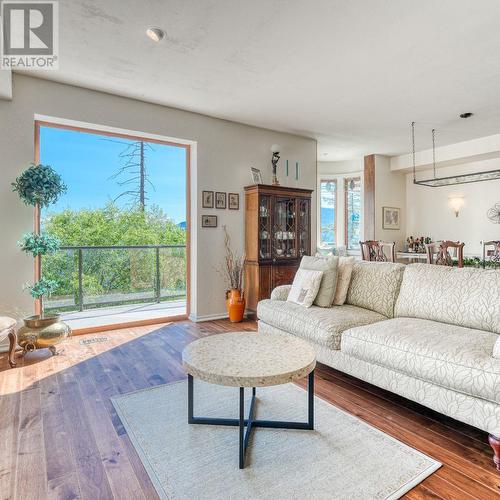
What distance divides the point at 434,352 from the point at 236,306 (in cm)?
293

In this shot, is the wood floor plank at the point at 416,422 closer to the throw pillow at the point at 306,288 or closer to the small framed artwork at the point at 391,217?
the throw pillow at the point at 306,288

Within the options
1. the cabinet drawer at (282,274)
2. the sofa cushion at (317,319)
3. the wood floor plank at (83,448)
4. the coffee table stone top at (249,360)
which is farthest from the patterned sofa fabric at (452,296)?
the wood floor plank at (83,448)

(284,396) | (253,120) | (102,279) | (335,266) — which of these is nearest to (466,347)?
(284,396)

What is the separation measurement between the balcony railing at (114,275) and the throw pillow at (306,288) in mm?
2225

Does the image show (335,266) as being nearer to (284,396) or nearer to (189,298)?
(284,396)

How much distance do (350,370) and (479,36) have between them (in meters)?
2.88

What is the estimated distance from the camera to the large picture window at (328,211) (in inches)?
306

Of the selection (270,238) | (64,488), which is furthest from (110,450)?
(270,238)

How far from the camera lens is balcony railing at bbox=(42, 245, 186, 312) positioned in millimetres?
4371

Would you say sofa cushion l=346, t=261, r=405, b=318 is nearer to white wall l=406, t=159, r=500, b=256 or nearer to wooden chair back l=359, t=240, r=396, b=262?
wooden chair back l=359, t=240, r=396, b=262

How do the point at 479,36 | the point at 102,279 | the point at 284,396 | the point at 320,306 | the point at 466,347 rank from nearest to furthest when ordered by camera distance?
the point at 466,347
the point at 284,396
the point at 479,36
the point at 320,306
the point at 102,279

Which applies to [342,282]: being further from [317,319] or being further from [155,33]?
[155,33]

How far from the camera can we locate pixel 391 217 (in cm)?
725

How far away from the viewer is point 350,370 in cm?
252
